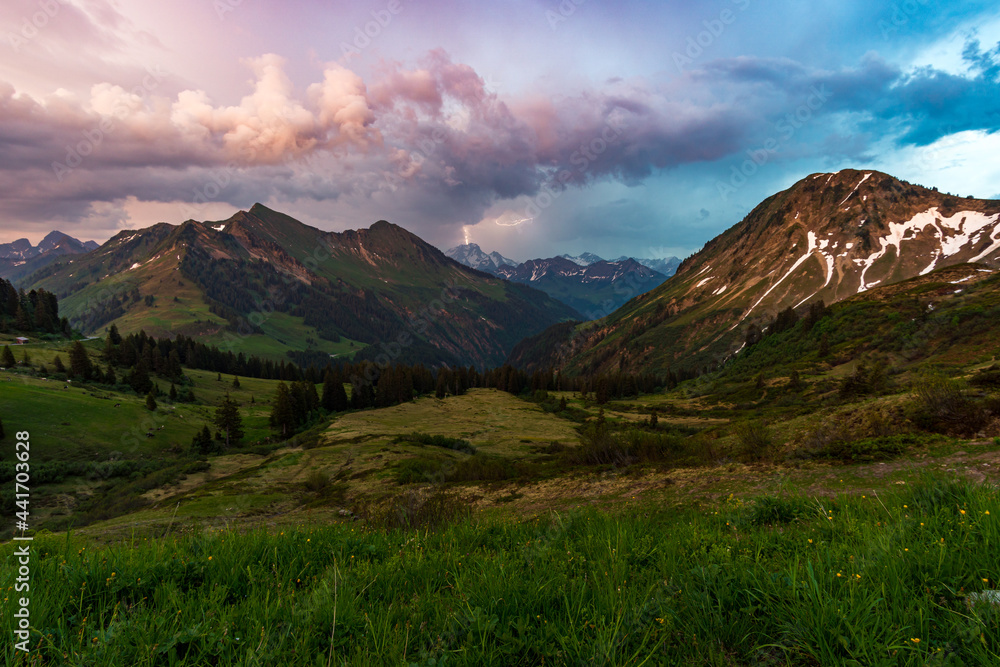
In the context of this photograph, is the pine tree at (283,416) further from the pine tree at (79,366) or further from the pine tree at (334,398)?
the pine tree at (79,366)

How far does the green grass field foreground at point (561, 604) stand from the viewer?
2701mm

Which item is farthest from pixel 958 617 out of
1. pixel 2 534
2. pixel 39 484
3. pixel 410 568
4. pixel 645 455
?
pixel 39 484

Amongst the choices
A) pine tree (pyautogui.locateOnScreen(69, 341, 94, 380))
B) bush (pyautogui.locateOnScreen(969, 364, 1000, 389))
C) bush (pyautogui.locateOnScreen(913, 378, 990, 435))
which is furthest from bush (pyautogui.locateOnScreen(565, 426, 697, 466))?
pine tree (pyautogui.locateOnScreen(69, 341, 94, 380))

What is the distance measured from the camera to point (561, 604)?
140 inches

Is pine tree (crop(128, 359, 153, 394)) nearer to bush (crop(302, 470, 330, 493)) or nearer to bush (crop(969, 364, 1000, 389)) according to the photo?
bush (crop(302, 470, 330, 493))

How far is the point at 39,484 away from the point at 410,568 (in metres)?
69.9

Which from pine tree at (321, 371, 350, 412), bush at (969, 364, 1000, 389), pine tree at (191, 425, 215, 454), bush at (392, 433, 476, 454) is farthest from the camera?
pine tree at (321, 371, 350, 412)

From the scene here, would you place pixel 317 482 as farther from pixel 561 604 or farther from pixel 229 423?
pixel 229 423

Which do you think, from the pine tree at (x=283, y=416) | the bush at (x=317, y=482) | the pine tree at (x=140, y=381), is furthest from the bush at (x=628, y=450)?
the pine tree at (x=140, y=381)

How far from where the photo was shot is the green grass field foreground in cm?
270

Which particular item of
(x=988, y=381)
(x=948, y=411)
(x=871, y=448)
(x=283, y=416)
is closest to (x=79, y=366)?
(x=283, y=416)

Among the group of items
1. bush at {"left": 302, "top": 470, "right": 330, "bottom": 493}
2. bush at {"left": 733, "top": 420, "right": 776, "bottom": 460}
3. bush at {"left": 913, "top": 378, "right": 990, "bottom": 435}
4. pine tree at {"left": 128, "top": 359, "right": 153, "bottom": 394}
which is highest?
bush at {"left": 913, "top": 378, "right": 990, "bottom": 435}

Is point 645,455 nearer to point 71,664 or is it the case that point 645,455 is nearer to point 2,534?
point 71,664

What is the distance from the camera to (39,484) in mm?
47250
